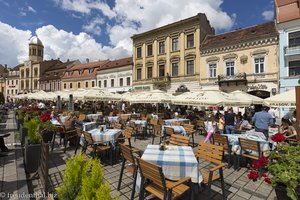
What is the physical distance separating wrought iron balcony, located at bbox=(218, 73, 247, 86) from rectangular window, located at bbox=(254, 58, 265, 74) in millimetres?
1385

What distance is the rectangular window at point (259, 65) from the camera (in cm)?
1988

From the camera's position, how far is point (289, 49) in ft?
58.4

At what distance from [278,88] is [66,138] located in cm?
1977

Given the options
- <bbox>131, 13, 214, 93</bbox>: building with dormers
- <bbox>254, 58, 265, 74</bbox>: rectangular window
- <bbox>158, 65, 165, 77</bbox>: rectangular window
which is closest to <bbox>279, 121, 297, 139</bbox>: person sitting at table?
<bbox>254, 58, 265, 74</bbox>: rectangular window

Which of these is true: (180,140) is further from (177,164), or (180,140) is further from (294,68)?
(294,68)

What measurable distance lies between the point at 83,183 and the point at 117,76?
32.6m

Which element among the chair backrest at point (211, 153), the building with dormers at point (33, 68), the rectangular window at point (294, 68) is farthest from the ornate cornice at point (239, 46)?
the building with dormers at point (33, 68)

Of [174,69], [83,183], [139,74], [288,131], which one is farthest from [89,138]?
[139,74]

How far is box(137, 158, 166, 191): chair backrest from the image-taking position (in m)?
3.01

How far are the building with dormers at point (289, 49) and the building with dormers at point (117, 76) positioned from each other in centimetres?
2095

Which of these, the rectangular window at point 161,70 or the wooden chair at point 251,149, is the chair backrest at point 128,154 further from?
the rectangular window at point 161,70

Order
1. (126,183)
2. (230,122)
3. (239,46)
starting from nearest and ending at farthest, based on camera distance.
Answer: (126,183) < (230,122) < (239,46)

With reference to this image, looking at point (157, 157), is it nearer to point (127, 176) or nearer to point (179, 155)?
point (179, 155)

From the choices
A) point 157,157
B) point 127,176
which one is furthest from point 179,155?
point 127,176
